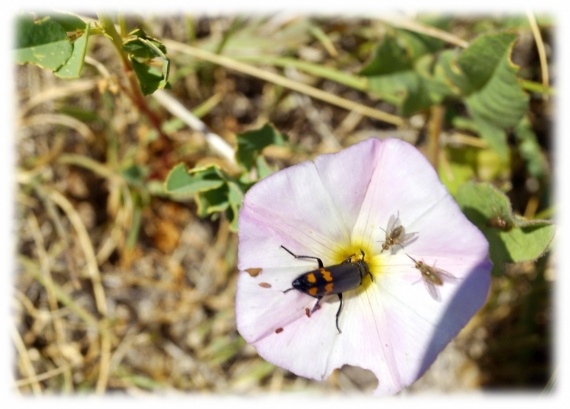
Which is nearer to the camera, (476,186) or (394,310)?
(394,310)

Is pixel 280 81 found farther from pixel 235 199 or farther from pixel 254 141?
pixel 235 199

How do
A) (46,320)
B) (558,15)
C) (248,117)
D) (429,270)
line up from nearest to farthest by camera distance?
(429,270), (558,15), (46,320), (248,117)

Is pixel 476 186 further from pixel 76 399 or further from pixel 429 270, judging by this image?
pixel 76 399

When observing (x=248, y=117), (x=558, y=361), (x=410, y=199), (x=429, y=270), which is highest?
(x=410, y=199)

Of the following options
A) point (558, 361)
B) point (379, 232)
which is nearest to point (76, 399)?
point (379, 232)

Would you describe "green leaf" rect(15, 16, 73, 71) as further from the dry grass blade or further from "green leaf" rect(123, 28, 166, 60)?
the dry grass blade

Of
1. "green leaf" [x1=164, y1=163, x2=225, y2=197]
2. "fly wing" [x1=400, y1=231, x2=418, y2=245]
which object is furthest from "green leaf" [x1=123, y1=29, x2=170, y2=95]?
"fly wing" [x1=400, y1=231, x2=418, y2=245]
